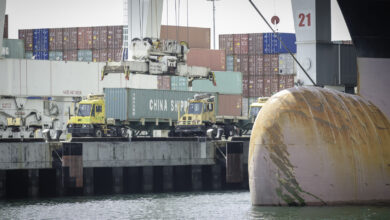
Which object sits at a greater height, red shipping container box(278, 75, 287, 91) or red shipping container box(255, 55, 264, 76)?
red shipping container box(255, 55, 264, 76)

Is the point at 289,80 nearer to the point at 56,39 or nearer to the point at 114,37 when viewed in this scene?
the point at 114,37

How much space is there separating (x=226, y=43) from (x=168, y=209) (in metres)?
47.2

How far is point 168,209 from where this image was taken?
36250mm

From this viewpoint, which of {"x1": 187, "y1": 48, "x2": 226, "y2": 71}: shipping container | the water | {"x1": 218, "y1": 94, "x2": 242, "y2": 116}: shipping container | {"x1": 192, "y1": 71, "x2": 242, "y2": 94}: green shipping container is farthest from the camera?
{"x1": 187, "y1": 48, "x2": 226, "y2": 71}: shipping container

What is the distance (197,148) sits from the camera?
45406 millimetres

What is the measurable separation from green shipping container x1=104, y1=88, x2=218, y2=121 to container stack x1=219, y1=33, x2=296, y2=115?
61.0ft

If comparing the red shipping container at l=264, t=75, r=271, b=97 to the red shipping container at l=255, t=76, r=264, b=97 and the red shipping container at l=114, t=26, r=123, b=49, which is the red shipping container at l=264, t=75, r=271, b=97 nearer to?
the red shipping container at l=255, t=76, r=264, b=97

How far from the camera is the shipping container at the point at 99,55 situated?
275ft

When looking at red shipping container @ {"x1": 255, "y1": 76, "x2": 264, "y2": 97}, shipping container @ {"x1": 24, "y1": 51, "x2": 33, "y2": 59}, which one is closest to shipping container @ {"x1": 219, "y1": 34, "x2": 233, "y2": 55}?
red shipping container @ {"x1": 255, "y1": 76, "x2": 264, "y2": 97}

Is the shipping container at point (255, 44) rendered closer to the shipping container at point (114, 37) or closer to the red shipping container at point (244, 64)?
the red shipping container at point (244, 64)

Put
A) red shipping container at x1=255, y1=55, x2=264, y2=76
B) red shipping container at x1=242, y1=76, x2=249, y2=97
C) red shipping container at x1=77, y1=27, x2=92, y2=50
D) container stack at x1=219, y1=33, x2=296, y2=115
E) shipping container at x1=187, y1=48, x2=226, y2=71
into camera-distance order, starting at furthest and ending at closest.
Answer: red shipping container at x1=77, y1=27, x2=92, y2=50 → shipping container at x1=187, y1=48, x2=226, y2=71 → red shipping container at x1=255, y1=55, x2=264, y2=76 → red shipping container at x1=242, y1=76, x2=249, y2=97 → container stack at x1=219, y1=33, x2=296, y2=115

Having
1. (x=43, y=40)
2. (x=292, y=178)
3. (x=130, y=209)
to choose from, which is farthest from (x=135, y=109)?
(x=43, y=40)

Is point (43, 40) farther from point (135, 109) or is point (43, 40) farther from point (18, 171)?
point (18, 171)

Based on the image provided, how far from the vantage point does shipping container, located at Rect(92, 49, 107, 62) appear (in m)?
83.8
